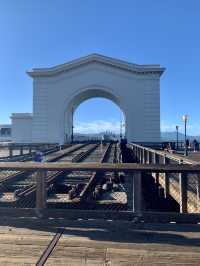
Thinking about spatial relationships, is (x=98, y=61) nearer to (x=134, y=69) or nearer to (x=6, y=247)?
(x=134, y=69)

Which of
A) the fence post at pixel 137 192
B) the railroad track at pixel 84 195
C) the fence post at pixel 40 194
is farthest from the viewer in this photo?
the railroad track at pixel 84 195

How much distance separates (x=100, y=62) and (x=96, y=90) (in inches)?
181

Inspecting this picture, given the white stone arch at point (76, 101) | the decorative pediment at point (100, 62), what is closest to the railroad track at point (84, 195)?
the white stone arch at point (76, 101)

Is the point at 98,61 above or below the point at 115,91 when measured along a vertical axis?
above

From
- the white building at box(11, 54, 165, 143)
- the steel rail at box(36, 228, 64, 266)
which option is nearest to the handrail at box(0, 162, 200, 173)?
the steel rail at box(36, 228, 64, 266)

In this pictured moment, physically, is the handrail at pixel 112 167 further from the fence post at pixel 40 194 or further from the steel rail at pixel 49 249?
the steel rail at pixel 49 249

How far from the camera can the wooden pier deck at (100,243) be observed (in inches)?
143

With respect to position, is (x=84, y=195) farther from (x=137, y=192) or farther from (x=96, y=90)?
(x=96, y=90)

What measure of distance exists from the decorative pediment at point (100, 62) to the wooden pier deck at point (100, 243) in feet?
140

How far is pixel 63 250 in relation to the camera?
389 centimetres

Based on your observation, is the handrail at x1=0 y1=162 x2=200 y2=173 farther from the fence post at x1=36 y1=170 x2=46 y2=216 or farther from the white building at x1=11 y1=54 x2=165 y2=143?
the white building at x1=11 y1=54 x2=165 y2=143

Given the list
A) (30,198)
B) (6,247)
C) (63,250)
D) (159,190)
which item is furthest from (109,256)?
(159,190)

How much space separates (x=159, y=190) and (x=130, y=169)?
7.62 metres

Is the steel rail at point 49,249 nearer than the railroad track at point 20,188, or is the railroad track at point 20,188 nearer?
the steel rail at point 49,249
